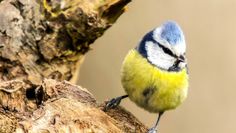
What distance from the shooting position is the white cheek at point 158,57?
5.34ft

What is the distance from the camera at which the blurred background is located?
242cm

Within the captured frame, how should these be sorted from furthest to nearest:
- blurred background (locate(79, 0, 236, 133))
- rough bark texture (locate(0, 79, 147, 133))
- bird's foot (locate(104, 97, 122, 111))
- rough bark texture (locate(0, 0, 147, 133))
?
blurred background (locate(79, 0, 236, 133))
rough bark texture (locate(0, 0, 147, 133))
bird's foot (locate(104, 97, 122, 111))
rough bark texture (locate(0, 79, 147, 133))

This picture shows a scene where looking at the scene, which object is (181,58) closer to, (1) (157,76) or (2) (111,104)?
(1) (157,76)

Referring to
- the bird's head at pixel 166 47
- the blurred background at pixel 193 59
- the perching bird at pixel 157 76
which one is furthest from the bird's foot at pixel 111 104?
the blurred background at pixel 193 59

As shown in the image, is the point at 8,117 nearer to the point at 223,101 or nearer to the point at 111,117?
the point at 111,117

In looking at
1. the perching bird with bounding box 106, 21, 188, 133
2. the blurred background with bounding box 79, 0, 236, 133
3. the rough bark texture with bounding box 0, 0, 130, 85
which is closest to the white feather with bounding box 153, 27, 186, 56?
the perching bird with bounding box 106, 21, 188, 133

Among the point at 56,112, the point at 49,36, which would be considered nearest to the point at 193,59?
the point at 49,36

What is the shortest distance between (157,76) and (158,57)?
0.05 metres

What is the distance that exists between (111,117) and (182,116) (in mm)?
981

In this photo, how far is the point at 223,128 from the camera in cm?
244

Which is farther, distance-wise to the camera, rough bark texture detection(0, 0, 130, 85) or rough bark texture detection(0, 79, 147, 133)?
rough bark texture detection(0, 0, 130, 85)

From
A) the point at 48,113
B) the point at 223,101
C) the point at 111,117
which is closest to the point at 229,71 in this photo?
the point at 223,101

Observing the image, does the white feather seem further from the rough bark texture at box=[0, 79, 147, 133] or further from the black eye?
the rough bark texture at box=[0, 79, 147, 133]

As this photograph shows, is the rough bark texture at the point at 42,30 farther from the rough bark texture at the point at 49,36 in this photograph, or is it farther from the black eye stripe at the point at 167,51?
the black eye stripe at the point at 167,51
